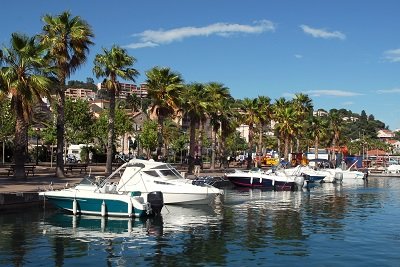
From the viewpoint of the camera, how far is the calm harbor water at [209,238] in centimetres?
1814

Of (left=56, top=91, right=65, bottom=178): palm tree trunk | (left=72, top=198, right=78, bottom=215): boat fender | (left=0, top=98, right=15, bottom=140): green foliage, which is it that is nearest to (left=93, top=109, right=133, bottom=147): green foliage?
(left=0, top=98, right=15, bottom=140): green foliage

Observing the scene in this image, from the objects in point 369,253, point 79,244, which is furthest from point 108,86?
point 369,253

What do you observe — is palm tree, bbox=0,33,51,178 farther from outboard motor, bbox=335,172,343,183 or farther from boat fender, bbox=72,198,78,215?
outboard motor, bbox=335,172,343,183

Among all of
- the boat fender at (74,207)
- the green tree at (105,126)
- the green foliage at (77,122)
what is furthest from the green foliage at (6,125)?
the boat fender at (74,207)

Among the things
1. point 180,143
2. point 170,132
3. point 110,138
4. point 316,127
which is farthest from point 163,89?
point 316,127

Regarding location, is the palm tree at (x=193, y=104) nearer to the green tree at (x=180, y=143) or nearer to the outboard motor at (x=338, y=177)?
the outboard motor at (x=338, y=177)

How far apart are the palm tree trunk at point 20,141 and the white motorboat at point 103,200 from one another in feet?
31.1

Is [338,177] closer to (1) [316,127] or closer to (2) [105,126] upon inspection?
(1) [316,127]

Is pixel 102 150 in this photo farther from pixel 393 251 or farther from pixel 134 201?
pixel 393 251

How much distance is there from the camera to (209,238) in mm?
22281

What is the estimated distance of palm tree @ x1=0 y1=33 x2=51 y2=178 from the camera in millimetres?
35188

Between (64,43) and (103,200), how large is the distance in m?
18.0

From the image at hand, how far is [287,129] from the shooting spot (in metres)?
84.9

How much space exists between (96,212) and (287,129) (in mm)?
60411
